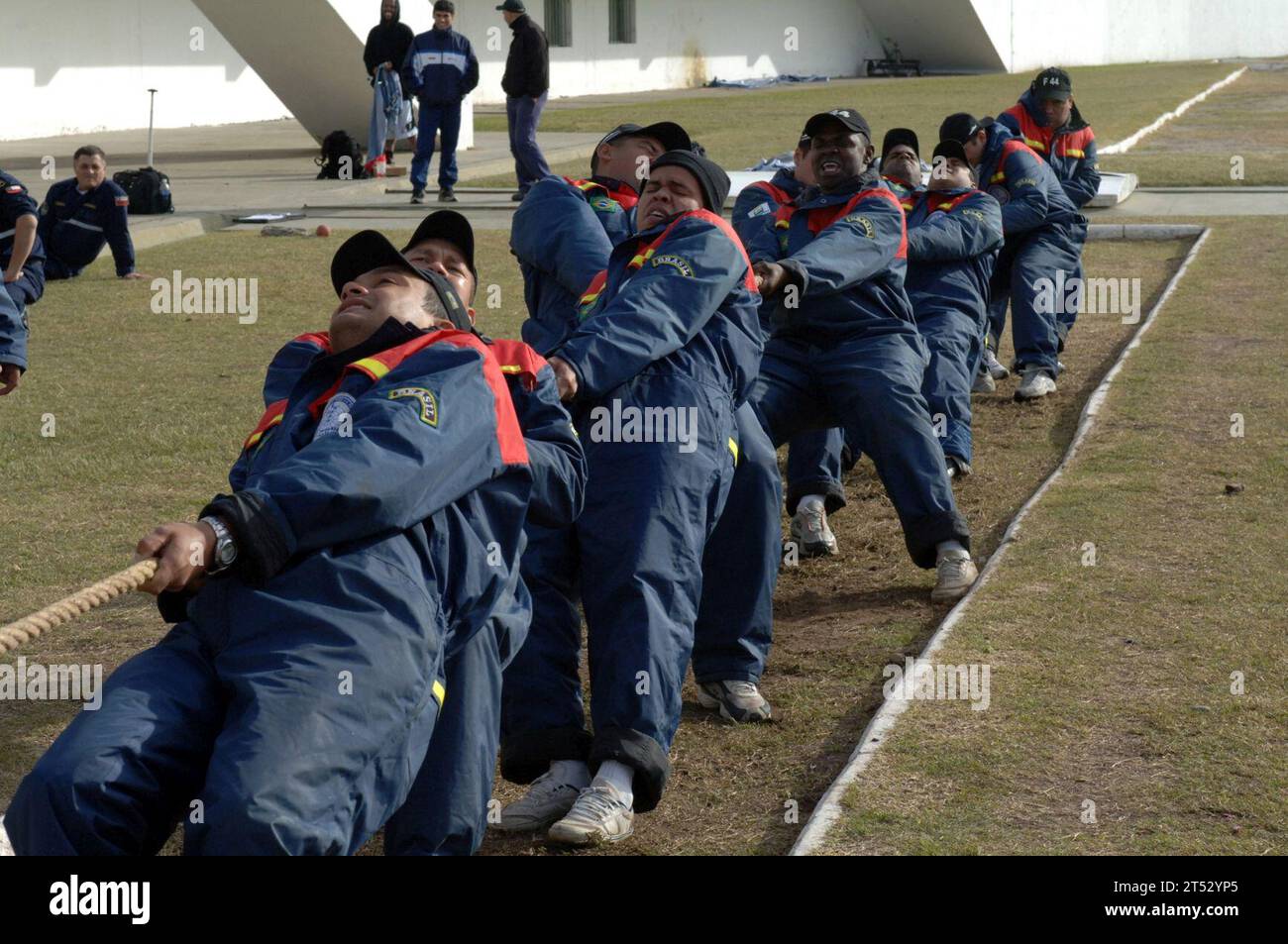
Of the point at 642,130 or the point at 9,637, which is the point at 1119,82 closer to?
the point at 642,130

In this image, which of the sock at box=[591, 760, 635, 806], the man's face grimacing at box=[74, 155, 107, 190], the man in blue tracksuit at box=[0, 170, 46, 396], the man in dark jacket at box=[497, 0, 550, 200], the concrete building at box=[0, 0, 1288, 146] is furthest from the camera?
the concrete building at box=[0, 0, 1288, 146]

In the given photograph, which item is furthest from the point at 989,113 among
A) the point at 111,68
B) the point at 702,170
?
the point at 702,170

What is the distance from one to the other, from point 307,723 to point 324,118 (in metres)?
21.9

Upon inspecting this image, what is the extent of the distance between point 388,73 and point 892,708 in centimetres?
1668

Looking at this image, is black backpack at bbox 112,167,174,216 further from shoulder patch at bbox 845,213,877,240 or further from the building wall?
shoulder patch at bbox 845,213,877,240

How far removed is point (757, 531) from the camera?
17.5ft

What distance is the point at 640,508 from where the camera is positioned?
4.63 meters

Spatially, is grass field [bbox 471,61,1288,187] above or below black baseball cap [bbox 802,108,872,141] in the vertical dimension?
above

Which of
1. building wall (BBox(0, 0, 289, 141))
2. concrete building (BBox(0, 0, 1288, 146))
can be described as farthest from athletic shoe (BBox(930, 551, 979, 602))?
building wall (BBox(0, 0, 289, 141))

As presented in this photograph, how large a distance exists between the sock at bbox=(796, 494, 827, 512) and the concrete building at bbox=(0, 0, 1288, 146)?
16751 millimetres

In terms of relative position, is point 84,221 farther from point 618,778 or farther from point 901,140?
point 618,778

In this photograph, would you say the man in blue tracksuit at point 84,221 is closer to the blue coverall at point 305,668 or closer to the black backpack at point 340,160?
the black backpack at point 340,160

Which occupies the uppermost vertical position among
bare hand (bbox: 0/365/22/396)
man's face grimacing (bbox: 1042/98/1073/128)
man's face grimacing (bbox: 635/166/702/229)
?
man's face grimacing (bbox: 1042/98/1073/128)

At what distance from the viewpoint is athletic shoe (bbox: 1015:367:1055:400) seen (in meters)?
9.86
